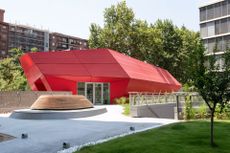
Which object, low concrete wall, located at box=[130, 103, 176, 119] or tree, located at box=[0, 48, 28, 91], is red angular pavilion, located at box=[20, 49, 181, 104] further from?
low concrete wall, located at box=[130, 103, 176, 119]

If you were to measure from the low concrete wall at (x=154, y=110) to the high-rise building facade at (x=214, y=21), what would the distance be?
69.5ft

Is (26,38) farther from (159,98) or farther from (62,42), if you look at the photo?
(159,98)

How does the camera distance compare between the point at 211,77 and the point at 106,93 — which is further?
the point at 106,93

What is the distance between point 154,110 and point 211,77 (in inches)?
532

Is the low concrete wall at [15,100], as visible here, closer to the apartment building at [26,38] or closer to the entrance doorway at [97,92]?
the entrance doorway at [97,92]

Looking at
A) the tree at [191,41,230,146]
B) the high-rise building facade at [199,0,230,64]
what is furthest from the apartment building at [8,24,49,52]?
the tree at [191,41,230,146]

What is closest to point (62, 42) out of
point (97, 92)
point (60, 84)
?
point (97, 92)

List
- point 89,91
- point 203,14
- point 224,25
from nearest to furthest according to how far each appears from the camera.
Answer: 1. point 89,91
2. point 224,25
3. point 203,14

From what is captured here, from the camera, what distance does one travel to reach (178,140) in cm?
880

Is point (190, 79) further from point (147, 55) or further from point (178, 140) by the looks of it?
point (147, 55)

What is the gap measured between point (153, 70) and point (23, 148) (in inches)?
1421

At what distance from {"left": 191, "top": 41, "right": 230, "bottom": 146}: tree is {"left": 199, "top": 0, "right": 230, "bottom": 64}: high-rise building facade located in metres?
35.0

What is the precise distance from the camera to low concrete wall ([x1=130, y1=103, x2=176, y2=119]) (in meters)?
17.8

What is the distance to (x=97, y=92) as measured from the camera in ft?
108
